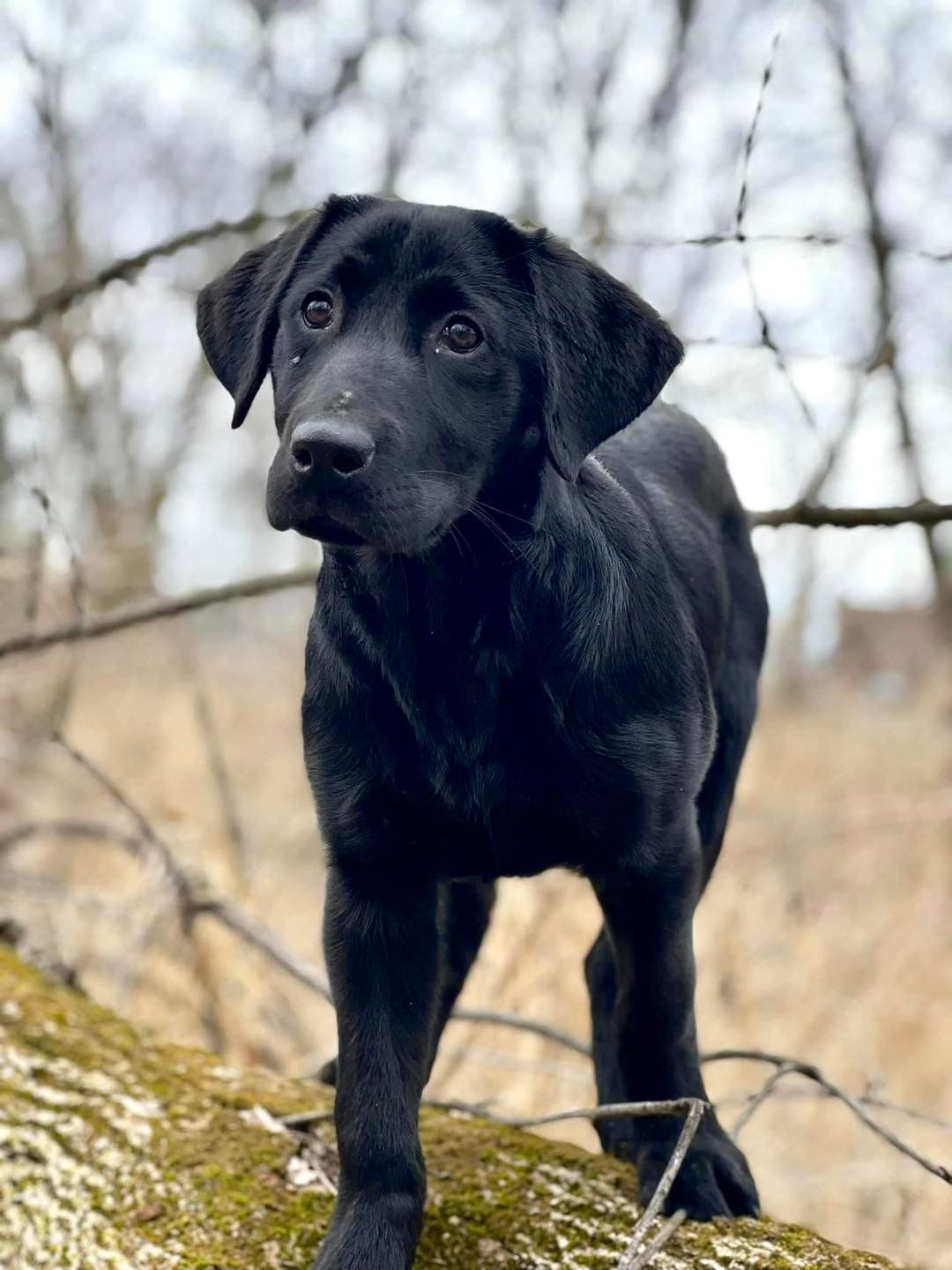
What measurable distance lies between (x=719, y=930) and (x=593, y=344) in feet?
17.2

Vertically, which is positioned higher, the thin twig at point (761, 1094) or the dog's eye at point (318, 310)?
the dog's eye at point (318, 310)

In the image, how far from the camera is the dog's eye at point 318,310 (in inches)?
99.1

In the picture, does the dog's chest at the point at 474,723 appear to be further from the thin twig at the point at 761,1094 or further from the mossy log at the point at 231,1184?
the thin twig at the point at 761,1094

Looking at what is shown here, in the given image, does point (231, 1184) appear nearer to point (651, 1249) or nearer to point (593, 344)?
point (651, 1249)

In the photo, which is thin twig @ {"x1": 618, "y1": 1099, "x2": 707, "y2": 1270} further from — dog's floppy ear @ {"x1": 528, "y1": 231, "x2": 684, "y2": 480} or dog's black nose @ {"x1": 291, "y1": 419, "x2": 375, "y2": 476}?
dog's black nose @ {"x1": 291, "y1": 419, "x2": 375, "y2": 476}

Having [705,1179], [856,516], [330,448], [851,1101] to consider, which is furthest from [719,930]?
[330,448]

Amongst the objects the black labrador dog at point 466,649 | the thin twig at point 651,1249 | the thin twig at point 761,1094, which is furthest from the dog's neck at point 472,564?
the thin twig at point 761,1094

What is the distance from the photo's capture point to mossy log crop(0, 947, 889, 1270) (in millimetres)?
2623

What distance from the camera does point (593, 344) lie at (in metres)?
2.50

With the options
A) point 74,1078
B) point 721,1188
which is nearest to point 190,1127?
point 74,1078

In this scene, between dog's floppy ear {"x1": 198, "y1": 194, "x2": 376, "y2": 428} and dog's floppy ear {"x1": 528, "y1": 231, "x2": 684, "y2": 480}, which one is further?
dog's floppy ear {"x1": 198, "y1": 194, "x2": 376, "y2": 428}

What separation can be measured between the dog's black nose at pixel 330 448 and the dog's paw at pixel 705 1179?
1.53 m

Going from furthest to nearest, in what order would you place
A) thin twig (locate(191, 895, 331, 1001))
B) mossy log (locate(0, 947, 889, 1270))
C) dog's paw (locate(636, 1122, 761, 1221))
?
1. thin twig (locate(191, 895, 331, 1001))
2. dog's paw (locate(636, 1122, 761, 1221))
3. mossy log (locate(0, 947, 889, 1270))

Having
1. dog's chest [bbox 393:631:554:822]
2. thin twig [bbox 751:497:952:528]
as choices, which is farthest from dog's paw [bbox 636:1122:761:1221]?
thin twig [bbox 751:497:952:528]
